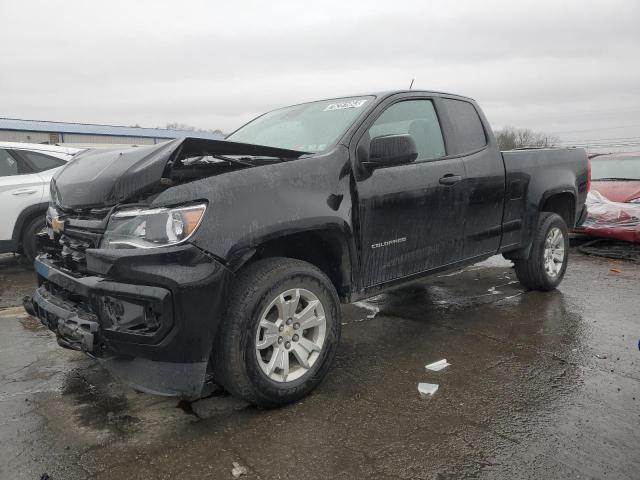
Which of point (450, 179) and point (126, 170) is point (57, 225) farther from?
point (450, 179)

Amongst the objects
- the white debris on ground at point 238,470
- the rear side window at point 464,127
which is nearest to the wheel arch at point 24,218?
the rear side window at point 464,127

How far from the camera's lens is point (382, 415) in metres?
2.87

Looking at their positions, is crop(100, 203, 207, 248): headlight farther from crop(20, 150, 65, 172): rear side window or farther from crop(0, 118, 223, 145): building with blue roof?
crop(0, 118, 223, 145): building with blue roof

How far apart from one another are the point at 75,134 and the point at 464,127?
33575 millimetres

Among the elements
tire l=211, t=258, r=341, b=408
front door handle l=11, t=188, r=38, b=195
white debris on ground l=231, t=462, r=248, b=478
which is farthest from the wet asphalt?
front door handle l=11, t=188, r=38, b=195

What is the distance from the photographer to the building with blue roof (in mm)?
29562

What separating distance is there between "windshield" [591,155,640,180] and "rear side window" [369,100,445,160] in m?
5.80

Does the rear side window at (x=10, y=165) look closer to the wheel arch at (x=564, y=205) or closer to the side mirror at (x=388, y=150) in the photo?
the side mirror at (x=388, y=150)

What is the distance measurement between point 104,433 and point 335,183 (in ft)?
6.23

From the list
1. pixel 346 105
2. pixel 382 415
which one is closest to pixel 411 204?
pixel 346 105

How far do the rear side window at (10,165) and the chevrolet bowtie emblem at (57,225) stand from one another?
4.15m

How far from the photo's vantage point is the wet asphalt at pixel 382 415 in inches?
94.7

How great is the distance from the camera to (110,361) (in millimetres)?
2754

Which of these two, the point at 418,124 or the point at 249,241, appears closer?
the point at 249,241
